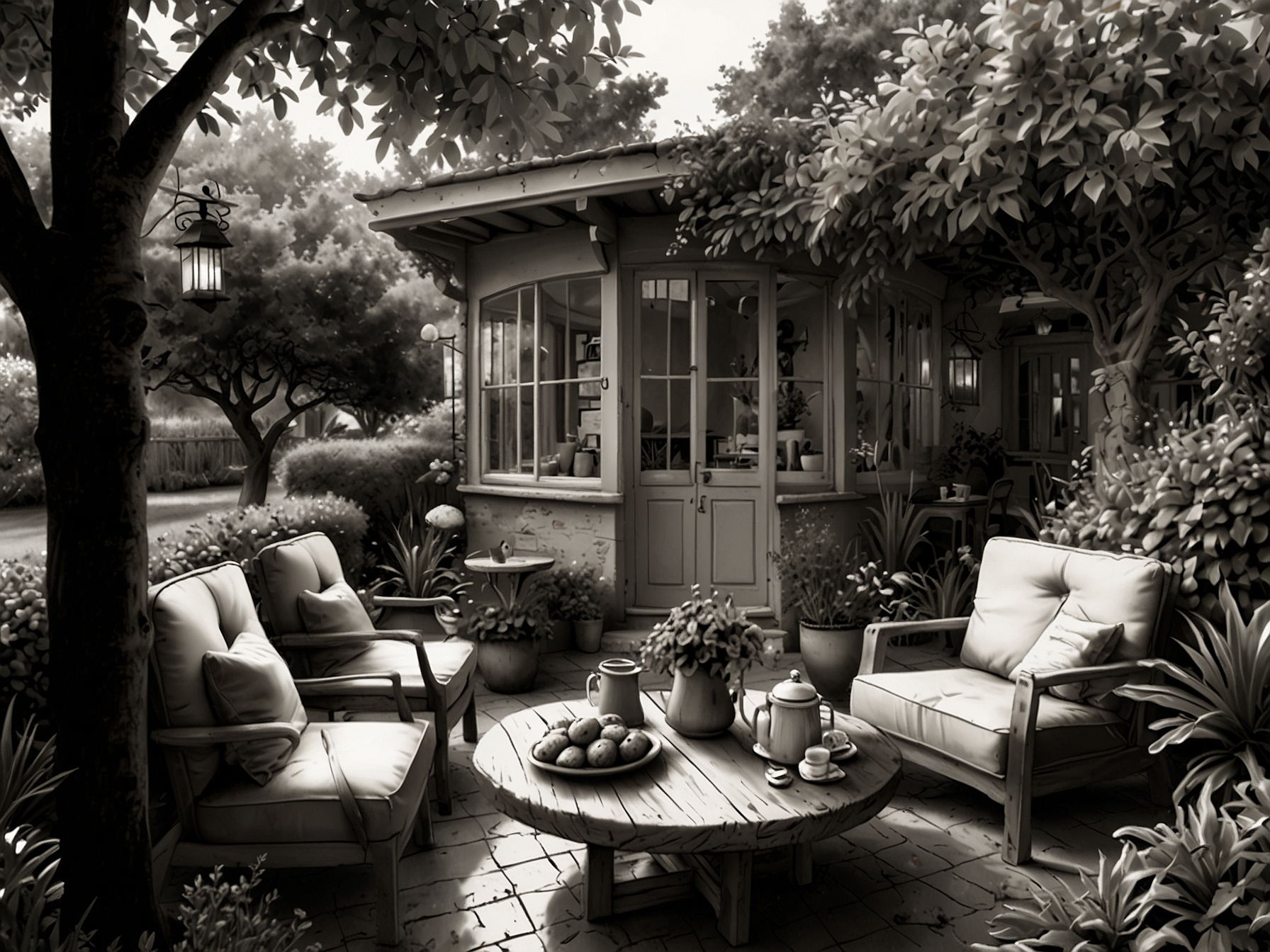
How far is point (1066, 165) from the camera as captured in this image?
394 centimetres

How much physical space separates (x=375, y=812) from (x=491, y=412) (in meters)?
4.75

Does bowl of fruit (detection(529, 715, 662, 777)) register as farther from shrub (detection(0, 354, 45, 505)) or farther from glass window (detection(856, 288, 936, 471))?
shrub (detection(0, 354, 45, 505))

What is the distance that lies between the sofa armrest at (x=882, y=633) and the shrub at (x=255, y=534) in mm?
2894

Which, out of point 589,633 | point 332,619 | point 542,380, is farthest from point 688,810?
point 542,380

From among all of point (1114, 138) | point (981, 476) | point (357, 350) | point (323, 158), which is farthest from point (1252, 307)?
point (323, 158)

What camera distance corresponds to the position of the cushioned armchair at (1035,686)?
2783 millimetres

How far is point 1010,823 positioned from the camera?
108 inches

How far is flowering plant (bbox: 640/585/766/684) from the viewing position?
2.59 metres

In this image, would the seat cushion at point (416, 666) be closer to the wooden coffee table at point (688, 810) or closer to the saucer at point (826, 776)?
the wooden coffee table at point (688, 810)

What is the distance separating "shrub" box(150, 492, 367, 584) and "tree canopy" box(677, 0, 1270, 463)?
2938 mm

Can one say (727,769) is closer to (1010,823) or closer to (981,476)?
(1010,823)

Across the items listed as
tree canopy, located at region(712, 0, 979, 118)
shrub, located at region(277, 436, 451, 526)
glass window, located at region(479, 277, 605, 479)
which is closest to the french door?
glass window, located at region(479, 277, 605, 479)

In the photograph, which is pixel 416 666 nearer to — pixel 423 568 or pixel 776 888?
pixel 776 888

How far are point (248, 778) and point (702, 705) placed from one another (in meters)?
1.34
